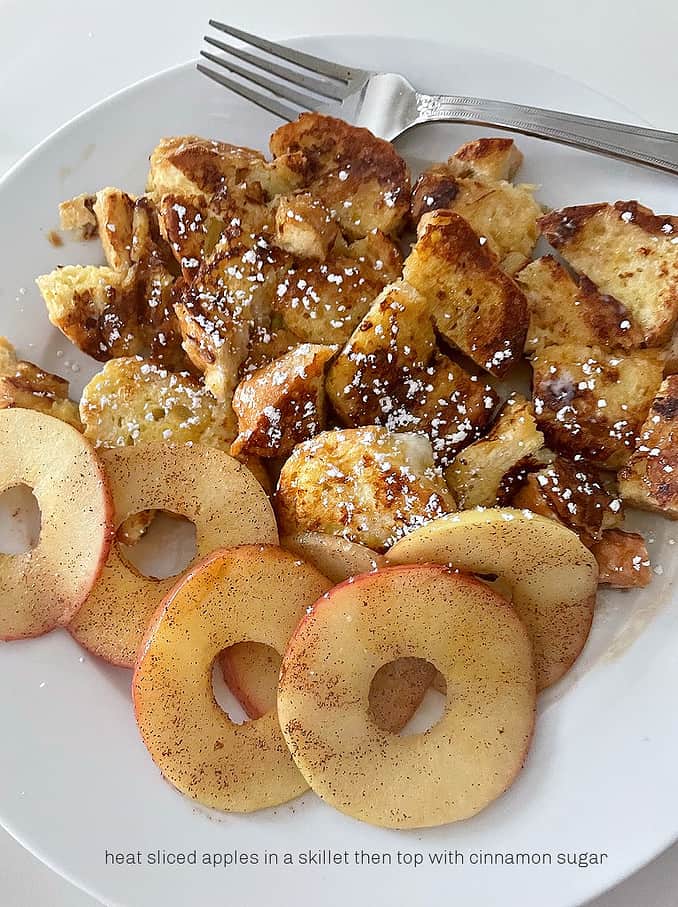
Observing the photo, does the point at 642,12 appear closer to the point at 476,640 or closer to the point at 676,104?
the point at 676,104

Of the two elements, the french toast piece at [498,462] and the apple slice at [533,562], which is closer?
the apple slice at [533,562]

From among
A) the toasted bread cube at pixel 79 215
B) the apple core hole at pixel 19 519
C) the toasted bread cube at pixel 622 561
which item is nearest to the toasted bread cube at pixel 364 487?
the toasted bread cube at pixel 622 561

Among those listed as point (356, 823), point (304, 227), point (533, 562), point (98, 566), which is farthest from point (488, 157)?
point (356, 823)

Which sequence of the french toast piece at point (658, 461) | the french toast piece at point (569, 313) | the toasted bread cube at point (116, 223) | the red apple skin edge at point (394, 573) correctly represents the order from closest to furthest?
1. the red apple skin edge at point (394, 573)
2. the french toast piece at point (658, 461)
3. the french toast piece at point (569, 313)
4. the toasted bread cube at point (116, 223)

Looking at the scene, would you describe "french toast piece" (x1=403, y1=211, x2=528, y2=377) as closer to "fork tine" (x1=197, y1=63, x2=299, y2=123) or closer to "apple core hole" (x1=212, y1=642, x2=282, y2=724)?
"fork tine" (x1=197, y1=63, x2=299, y2=123)

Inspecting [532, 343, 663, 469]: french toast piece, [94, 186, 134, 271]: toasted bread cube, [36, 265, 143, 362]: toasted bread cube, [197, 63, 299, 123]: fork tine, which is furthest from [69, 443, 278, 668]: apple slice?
[197, 63, 299, 123]: fork tine

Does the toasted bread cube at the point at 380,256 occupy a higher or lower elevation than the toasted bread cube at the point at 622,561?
higher

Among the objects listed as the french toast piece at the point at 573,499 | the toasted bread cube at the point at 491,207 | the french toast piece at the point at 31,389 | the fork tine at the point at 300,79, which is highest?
the fork tine at the point at 300,79

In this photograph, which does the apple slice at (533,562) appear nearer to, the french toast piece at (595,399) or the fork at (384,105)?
the french toast piece at (595,399)
